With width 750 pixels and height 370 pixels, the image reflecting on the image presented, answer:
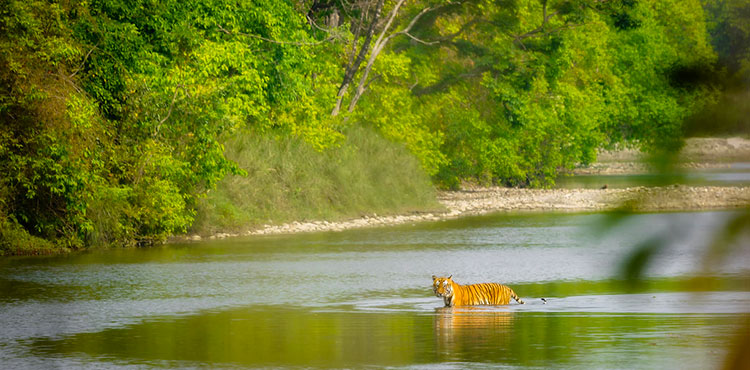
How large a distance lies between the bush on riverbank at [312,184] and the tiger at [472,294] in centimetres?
1309

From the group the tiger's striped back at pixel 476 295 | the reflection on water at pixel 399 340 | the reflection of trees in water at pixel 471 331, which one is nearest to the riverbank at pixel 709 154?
the reflection on water at pixel 399 340

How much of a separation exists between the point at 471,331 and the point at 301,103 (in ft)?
72.1

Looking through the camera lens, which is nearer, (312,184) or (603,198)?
(603,198)

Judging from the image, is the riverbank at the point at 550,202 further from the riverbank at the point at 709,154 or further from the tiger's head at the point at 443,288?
the tiger's head at the point at 443,288

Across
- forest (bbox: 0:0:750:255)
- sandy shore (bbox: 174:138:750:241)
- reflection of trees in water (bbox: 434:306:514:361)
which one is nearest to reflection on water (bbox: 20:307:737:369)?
reflection of trees in water (bbox: 434:306:514:361)

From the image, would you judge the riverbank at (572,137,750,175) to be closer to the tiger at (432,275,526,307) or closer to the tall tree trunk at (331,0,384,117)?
the tiger at (432,275,526,307)

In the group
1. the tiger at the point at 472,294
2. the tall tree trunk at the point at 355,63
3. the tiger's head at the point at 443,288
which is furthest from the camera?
the tall tree trunk at the point at 355,63

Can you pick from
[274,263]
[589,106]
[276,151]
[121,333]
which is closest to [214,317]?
[121,333]

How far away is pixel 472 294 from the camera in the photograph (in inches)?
588

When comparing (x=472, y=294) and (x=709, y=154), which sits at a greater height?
(x=709, y=154)

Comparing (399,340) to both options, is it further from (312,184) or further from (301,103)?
(301,103)

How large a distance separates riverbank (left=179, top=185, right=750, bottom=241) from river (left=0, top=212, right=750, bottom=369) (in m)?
0.03

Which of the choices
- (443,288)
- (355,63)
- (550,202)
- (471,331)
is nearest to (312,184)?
(355,63)

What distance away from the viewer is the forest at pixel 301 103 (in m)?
20.5
